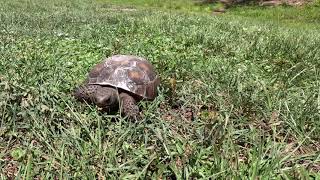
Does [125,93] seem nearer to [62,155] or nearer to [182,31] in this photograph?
[62,155]

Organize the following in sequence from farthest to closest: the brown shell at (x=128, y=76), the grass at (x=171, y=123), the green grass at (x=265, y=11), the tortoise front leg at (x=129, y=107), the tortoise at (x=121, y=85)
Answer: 1. the green grass at (x=265, y=11)
2. the brown shell at (x=128, y=76)
3. the tortoise at (x=121, y=85)
4. the tortoise front leg at (x=129, y=107)
5. the grass at (x=171, y=123)

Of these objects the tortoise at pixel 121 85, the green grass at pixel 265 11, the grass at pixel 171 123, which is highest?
the tortoise at pixel 121 85

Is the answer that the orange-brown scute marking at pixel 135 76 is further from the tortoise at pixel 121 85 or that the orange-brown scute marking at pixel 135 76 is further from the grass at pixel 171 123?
the grass at pixel 171 123

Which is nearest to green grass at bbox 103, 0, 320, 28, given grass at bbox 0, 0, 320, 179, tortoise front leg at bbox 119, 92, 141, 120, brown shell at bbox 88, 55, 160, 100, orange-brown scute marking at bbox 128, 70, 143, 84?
grass at bbox 0, 0, 320, 179

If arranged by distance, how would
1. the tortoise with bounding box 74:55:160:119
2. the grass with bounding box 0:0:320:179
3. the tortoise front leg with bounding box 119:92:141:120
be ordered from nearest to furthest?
1. the grass with bounding box 0:0:320:179
2. the tortoise front leg with bounding box 119:92:141:120
3. the tortoise with bounding box 74:55:160:119

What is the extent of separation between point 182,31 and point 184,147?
6447mm

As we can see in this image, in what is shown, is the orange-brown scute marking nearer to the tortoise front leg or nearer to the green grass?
the tortoise front leg

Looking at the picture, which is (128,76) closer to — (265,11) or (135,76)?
(135,76)

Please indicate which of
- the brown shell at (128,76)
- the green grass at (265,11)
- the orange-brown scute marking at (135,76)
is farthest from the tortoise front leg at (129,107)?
the green grass at (265,11)

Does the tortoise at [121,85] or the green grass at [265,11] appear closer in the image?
the tortoise at [121,85]

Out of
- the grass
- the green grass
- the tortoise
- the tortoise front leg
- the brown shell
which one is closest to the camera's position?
the grass

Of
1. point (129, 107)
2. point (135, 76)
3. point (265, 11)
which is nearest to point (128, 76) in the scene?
point (135, 76)

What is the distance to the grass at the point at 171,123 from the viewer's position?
10.9ft

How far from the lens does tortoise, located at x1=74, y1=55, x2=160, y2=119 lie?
4383 mm
